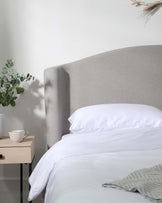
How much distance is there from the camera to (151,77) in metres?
2.57

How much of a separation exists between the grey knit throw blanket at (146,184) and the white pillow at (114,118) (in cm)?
100

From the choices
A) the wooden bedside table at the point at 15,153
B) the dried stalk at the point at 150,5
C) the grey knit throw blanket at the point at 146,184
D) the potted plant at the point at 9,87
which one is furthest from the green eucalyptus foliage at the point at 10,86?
the grey knit throw blanket at the point at 146,184

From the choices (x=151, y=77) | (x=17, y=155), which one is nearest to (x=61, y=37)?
(x=151, y=77)

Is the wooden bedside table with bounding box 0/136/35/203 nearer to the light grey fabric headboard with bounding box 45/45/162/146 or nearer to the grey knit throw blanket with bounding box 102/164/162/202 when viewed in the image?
the light grey fabric headboard with bounding box 45/45/162/146

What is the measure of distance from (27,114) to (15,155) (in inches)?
21.6

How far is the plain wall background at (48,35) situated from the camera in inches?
103

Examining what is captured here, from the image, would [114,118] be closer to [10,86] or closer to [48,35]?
[10,86]

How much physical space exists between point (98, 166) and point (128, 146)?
1.25 feet

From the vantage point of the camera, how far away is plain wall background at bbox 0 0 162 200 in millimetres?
2627

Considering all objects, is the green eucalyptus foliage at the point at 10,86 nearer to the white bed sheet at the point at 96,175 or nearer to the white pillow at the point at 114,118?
the white pillow at the point at 114,118

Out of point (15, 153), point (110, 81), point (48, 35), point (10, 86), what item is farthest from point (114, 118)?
point (48, 35)

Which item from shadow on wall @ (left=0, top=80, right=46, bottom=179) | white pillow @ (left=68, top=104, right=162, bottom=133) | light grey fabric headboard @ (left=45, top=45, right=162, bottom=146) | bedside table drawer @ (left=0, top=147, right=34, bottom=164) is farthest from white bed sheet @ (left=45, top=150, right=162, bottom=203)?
shadow on wall @ (left=0, top=80, right=46, bottom=179)

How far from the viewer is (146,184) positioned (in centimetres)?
99

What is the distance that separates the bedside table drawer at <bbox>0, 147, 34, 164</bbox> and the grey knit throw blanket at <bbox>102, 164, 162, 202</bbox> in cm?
118
